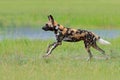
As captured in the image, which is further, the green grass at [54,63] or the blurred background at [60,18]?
the blurred background at [60,18]

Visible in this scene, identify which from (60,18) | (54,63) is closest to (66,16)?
(60,18)

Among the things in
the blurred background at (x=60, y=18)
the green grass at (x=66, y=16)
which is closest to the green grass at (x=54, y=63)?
the blurred background at (x=60, y=18)

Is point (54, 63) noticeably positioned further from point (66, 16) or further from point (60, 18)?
point (66, 16)

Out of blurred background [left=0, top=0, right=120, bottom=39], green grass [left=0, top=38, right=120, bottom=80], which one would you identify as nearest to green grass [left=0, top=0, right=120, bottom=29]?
blurred background [left=0, top=0, right=120, bottom=39]

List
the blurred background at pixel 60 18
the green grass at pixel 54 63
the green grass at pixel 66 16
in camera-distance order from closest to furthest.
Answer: the green grass at pixel 54 63, the blurred background at pixel 60 18, the green grass at pixel 66 16

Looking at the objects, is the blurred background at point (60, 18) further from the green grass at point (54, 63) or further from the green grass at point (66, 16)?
the green grass at point (54, 63)

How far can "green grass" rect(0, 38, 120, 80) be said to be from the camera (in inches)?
413

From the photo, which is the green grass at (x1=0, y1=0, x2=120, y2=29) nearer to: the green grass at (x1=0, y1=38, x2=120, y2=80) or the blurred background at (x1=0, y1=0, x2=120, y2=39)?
the blurred background at (x1=0, y1=0, x2=120, y2=39)

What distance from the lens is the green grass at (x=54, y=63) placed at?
10.5 m

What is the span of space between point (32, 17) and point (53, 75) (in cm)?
1670

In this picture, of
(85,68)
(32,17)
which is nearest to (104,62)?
(85,68)

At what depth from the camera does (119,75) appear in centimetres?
1064

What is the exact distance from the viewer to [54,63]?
12406 millimetres

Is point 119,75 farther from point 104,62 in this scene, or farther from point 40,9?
point 40,9
